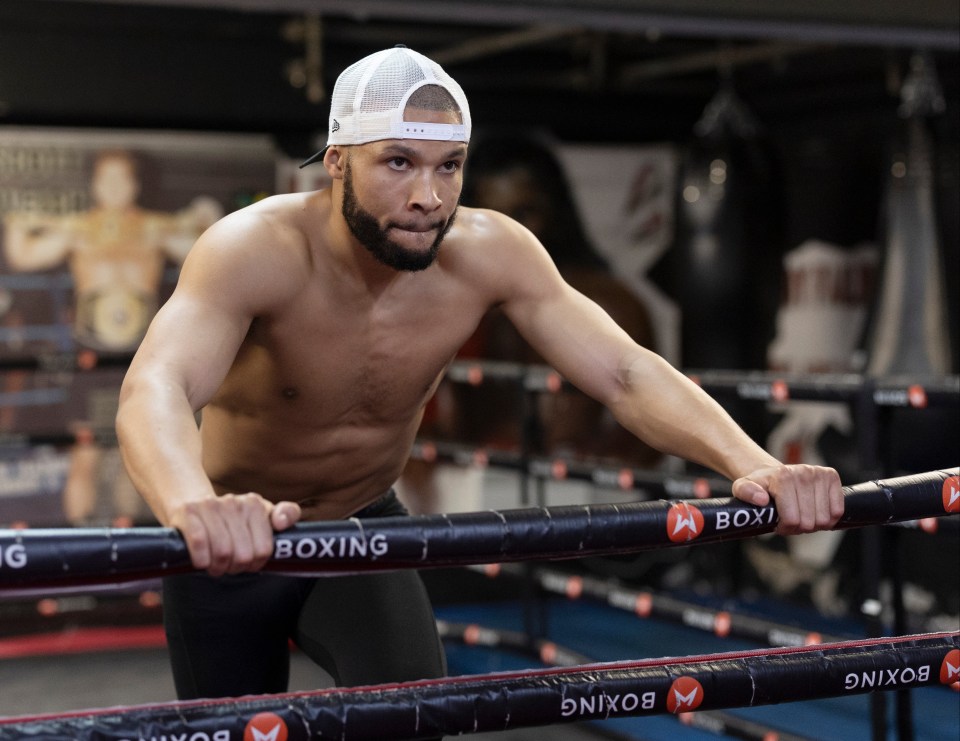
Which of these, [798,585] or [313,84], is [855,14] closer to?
[313,84]

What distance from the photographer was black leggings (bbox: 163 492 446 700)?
219cm

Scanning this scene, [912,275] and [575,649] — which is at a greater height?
[912,275]

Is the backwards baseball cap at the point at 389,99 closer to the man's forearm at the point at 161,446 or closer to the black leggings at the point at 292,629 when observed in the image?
the man's forearm at the point at 161,446

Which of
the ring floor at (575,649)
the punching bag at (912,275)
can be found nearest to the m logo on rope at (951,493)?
the ring floor at (575,649)

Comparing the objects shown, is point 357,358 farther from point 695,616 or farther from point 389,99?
point 695,616

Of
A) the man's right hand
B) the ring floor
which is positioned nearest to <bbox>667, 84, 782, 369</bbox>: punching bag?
the ring floor

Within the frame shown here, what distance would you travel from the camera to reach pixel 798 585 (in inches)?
236

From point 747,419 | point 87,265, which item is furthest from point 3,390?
point 747,419

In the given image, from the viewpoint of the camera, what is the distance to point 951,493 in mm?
1909

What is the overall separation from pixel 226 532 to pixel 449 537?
0.29 metres

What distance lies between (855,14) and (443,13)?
3.15 feet

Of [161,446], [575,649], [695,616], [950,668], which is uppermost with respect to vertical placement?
[161,446]

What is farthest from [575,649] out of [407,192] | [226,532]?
[226,532]

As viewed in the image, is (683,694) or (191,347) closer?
(683,694)
